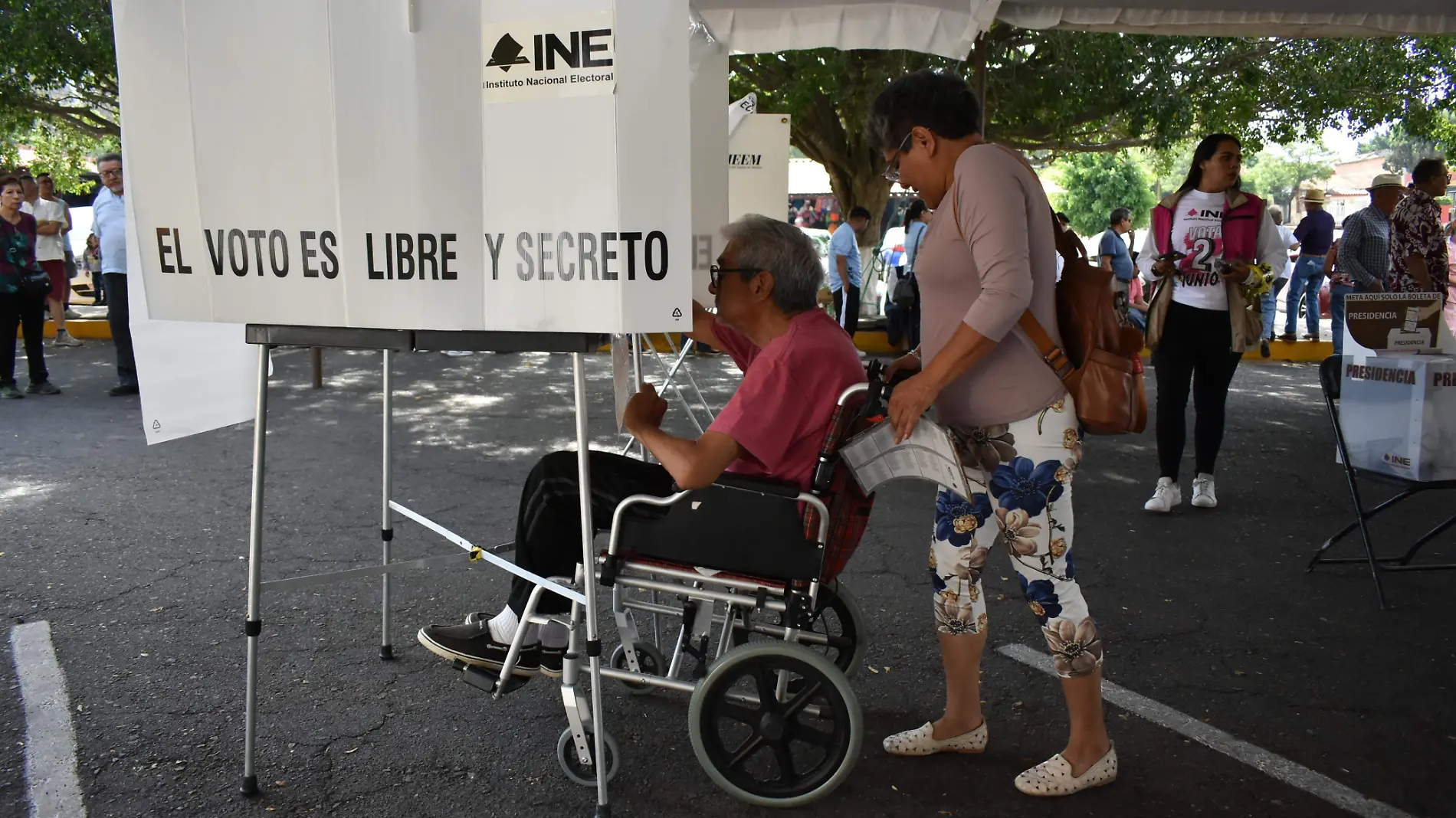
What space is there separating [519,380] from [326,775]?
23.4ft

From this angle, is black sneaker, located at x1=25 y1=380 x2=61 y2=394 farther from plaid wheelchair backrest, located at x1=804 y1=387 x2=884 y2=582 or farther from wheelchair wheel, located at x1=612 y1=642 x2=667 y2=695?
plaid wheelchair backrest, located at x1=804 y1=387 x2=884 y2=582

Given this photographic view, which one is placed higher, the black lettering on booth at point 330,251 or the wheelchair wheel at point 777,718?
the black lettering on booth at point 330,251

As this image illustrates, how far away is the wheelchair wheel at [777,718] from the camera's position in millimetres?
2711

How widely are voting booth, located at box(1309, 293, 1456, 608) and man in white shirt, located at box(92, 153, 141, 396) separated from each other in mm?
8462

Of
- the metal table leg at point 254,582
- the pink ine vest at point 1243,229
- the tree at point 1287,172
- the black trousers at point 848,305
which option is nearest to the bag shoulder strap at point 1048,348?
the metal table leg at point 254,582

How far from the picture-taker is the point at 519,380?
9.88 m

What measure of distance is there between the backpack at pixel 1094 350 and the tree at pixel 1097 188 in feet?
119

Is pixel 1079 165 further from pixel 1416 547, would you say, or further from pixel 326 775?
pixel 326 775

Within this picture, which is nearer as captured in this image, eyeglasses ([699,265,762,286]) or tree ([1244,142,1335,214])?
eyeglasses ([699,265,762,286])

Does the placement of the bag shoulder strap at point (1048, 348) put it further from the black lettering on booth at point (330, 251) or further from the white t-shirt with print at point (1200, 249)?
the white t-shirt with print at point (1200, 249)

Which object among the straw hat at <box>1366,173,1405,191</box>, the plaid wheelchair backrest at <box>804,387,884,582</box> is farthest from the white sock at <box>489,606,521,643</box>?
the straw hat at <box>1366,173,1405,191</box>

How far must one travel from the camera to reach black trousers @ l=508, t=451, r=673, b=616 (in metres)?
2.90

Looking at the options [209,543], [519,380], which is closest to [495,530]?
[209,543]

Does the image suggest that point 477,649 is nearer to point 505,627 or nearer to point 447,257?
point 505,627
